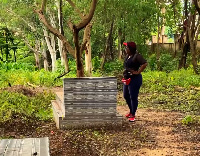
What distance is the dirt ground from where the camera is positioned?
226 inches

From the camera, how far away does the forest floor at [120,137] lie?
572cm

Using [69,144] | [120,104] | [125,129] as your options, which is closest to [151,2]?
[120,104]

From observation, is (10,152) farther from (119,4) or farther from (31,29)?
(31,29)

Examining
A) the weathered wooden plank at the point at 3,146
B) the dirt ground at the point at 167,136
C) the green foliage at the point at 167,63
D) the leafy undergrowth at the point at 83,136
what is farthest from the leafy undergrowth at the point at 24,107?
the green foliage at the point at 167,63

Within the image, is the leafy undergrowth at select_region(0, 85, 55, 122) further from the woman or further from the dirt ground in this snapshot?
the dirt ground

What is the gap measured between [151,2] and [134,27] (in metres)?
2.09

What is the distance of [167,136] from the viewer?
6664 mm

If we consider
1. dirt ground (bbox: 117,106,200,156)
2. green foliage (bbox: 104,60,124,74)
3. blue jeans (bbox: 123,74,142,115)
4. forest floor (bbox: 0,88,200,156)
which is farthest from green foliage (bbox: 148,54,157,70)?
blue jeans (bbox: 123,74,142,115)

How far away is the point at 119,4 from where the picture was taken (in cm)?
1446

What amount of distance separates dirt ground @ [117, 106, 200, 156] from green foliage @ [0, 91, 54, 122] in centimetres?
212

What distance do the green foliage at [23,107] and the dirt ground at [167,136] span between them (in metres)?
2.12

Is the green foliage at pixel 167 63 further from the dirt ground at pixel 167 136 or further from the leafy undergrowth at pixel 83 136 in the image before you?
the leafy undergrowth at pixel 83 136

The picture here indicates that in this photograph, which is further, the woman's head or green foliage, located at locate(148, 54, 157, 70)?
green foliage, located at locate(148, 54, 157, 70)

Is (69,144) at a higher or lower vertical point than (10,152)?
lower
